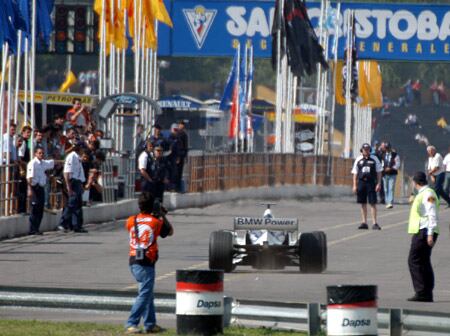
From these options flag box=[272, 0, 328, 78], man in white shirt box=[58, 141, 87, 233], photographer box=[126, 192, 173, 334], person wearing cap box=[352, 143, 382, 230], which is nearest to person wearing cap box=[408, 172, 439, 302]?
photographer box=[126, 192, 173, 334]

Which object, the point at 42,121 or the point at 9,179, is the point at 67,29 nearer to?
the point at 42,121

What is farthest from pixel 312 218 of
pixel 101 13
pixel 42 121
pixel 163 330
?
pixel 163 330

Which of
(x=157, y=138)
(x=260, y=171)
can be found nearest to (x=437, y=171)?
(x=260, y=171)

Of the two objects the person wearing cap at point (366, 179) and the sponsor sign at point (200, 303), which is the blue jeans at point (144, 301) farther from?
the person wearing cap at point (366, 179)

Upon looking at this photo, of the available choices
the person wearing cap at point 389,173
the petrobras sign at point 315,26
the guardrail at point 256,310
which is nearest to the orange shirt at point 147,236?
the guardrail at point 256,310

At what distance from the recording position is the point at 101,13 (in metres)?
42.3

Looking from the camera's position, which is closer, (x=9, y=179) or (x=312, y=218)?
(x=9, y=179)

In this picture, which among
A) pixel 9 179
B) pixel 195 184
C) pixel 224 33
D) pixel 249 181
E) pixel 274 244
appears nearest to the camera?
pixel 274 244

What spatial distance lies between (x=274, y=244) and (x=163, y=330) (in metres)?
6.52

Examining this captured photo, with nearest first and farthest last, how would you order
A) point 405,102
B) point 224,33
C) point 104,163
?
point 104,163, point 224,33, point 405,102

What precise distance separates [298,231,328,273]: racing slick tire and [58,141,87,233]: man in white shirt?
8.62m

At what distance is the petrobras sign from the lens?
63656 mm

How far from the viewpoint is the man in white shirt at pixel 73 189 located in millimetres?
29516

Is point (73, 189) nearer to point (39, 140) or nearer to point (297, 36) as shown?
point (39, 140)
